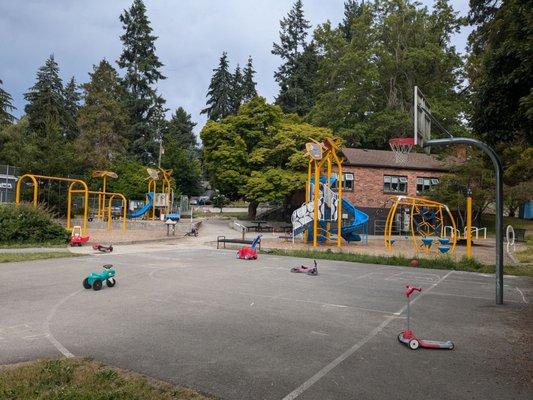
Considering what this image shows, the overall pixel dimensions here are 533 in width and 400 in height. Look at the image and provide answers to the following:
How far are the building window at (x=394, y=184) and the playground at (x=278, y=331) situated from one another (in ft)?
89.5

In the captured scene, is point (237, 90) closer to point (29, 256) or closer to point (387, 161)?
point (387, 161)

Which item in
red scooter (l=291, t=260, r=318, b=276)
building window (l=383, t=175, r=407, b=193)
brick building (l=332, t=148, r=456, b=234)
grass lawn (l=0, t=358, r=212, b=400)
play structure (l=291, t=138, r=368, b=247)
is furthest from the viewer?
building window (l=383, t=175, r=407, b=193)

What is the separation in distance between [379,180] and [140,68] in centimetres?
4265

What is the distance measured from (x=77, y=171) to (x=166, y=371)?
130ft

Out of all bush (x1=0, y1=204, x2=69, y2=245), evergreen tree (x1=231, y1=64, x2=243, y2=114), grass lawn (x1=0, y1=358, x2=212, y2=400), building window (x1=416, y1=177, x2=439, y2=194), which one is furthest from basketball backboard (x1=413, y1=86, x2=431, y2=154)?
evergreen tree (x1=231, y1=64, x2=243, y2=114)

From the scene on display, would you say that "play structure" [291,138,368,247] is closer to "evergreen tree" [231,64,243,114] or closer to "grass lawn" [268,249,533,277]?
"grass lawn" [268,249,533,277]

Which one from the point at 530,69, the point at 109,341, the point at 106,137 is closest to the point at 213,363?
the point at 109,341

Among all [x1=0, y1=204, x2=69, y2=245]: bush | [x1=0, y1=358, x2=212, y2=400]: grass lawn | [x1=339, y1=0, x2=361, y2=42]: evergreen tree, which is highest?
[x1=339, y1=0, x2=361, y2=42]: evergreen tree

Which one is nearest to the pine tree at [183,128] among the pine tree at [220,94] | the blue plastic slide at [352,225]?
the pine tree at [220,94]

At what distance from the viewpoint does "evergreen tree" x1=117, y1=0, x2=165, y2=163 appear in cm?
6625

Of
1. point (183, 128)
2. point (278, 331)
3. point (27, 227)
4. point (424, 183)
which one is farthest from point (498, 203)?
point (183, 128)

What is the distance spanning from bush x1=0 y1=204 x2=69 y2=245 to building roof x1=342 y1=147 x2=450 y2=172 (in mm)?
25022

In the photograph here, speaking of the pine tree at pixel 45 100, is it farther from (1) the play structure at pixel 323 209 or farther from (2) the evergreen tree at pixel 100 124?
(1) the play structure at pixel 323 209

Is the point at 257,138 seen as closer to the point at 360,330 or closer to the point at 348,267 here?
the point at 348,267
